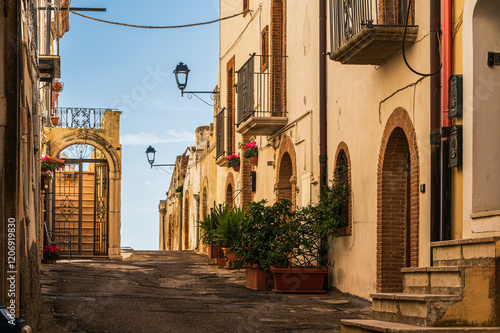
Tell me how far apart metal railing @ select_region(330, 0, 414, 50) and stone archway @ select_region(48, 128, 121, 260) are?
1300 cm

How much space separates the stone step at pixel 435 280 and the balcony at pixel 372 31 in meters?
3.44

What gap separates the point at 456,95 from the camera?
8836mm

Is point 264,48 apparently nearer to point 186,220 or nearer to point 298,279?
point 298,279

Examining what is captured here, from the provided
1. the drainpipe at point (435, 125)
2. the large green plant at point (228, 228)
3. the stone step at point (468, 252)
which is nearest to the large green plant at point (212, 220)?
the large green plant at point (228, 228)

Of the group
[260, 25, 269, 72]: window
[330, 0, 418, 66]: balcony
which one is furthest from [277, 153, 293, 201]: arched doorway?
[330, 0, 418, 66]: balcony

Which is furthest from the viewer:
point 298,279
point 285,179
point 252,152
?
point 252,152

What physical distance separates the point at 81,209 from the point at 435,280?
18118mm

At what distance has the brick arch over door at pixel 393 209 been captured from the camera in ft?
37.0

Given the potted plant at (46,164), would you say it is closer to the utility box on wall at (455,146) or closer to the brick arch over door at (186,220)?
the utility box on wall at (455,146)

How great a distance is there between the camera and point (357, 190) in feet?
41.3

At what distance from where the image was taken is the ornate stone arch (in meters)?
22.6

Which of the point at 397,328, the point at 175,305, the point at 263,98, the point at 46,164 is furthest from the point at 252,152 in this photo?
the point at 397,328

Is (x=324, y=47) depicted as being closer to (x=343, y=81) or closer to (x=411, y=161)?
(x=343, y=81)

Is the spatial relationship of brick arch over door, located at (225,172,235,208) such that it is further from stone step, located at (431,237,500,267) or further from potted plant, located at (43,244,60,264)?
stone step, located at (431,237,500,267)
